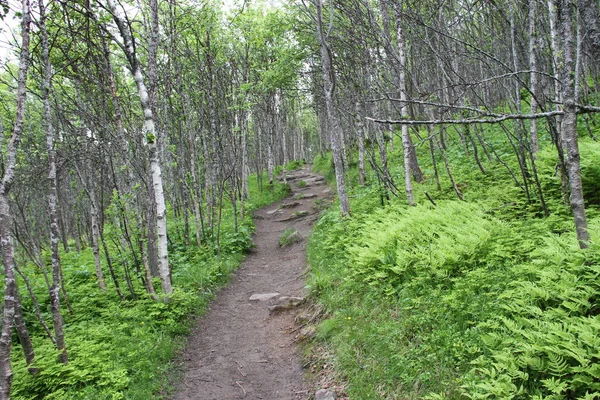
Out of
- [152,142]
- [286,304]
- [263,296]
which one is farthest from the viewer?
[263,296]

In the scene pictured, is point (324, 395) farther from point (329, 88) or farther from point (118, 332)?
point (329, 88)

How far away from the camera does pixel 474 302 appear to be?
13.6 ft

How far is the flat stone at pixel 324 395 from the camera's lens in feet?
14.2

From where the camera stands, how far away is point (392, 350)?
171 inches

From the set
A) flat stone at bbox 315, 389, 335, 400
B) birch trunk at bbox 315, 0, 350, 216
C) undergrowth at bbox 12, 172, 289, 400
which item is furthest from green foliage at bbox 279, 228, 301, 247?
flat stone at bbox 315, 389, 335, 400

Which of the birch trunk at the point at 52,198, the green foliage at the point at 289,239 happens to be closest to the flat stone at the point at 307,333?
the birch trunk at the point at 52,198

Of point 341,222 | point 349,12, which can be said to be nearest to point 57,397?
point 341,222

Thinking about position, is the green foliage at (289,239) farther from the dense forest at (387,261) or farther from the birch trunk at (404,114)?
the birch trunk at (404,114)

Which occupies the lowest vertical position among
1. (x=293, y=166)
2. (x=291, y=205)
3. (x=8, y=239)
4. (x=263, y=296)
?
(x=263, y=296)

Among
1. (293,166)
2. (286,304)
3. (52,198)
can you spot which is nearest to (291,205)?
(286,304)

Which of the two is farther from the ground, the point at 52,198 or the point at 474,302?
the point at 52,198

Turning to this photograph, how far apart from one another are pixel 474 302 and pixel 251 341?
411 centimetres

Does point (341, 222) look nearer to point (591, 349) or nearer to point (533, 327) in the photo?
point (533, 327)

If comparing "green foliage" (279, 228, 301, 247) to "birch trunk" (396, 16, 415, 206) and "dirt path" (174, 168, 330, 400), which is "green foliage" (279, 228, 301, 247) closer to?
"dirt path" (174, 168, 330, 400)
